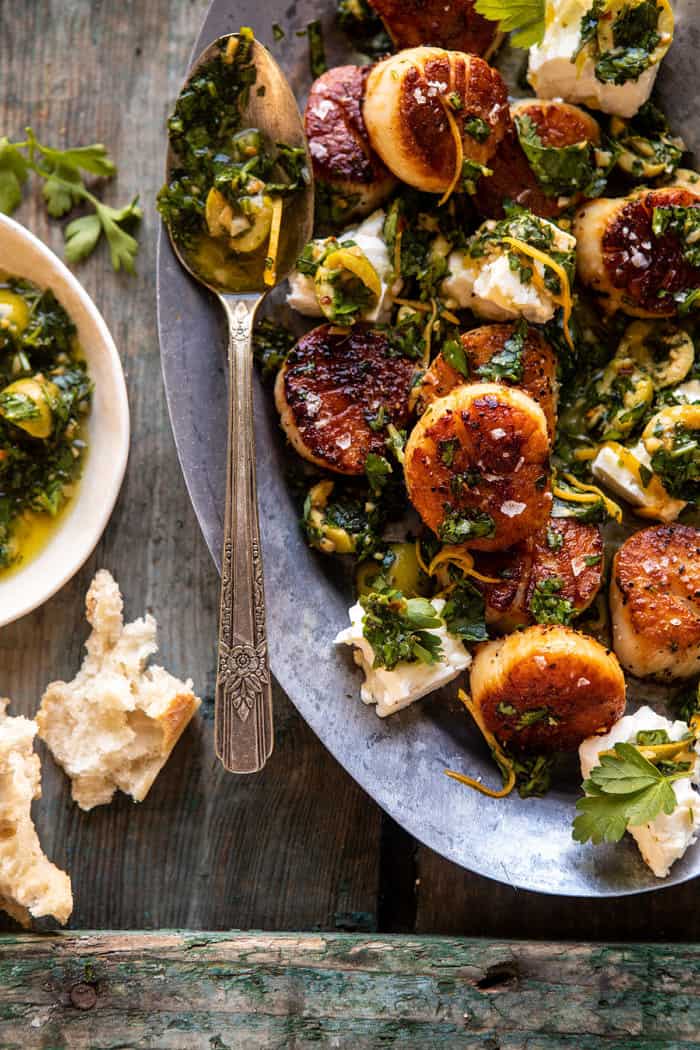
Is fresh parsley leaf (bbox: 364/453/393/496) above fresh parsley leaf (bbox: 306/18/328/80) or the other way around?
the other way around

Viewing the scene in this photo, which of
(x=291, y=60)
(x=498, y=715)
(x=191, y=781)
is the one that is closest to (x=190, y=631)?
(x=191, y=781)

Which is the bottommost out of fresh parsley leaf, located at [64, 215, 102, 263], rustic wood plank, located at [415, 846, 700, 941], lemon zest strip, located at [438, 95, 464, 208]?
rustic wood plank, located at [415, 846, 700, 941]

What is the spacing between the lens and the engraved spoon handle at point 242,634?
97.0 inches

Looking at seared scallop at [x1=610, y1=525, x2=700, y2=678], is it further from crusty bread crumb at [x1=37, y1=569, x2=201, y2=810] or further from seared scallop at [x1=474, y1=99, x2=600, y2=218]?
crusty bread crumb at [x1=37, y1=569, x2=201, y2=810]

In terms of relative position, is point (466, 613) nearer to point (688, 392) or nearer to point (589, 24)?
point (688, 392)

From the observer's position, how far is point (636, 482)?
2.60 m

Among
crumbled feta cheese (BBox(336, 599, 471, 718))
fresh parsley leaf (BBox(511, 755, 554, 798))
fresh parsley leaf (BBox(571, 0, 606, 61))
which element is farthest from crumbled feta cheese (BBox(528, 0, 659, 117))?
fresh parsley leaf (BBox(511, 755, 554, 798))

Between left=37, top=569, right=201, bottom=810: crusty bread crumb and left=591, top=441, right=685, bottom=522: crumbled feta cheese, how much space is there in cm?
131

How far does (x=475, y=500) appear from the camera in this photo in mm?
2447

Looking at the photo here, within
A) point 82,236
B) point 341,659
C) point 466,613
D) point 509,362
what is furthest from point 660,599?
point 82,236

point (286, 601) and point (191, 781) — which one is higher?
point (286, 601)

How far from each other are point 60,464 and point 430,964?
1.69 meters

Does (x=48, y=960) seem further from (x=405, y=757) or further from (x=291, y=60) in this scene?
(x=291, y=60)

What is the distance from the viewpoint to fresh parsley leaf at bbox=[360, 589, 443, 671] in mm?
2484
